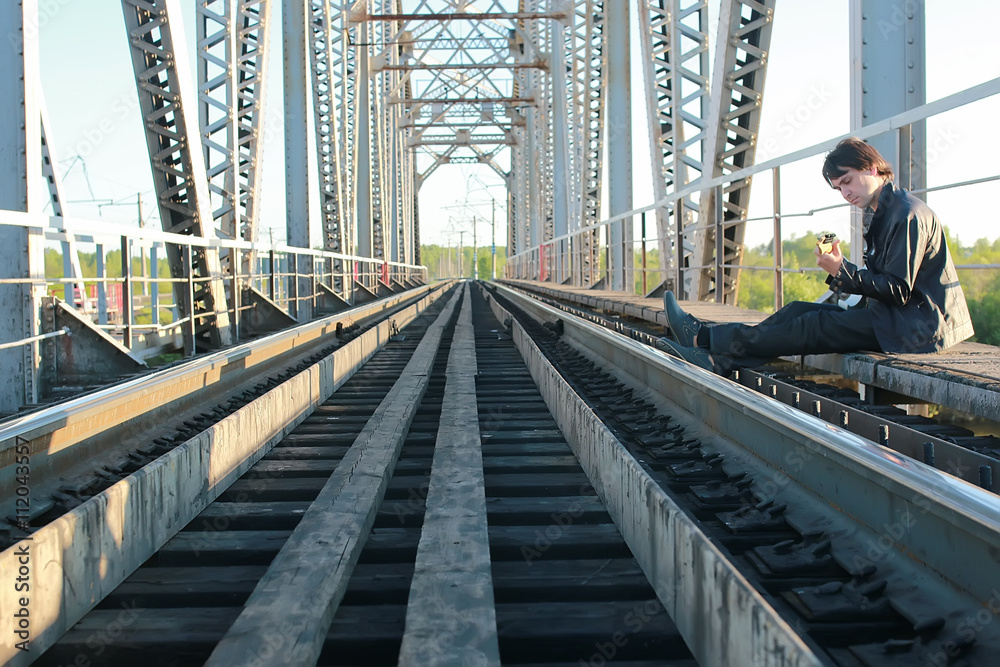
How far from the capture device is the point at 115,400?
3.25 metres

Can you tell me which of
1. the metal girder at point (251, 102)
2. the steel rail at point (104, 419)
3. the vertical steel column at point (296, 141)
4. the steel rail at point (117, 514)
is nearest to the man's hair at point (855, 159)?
the steel rail at point (117, 514)

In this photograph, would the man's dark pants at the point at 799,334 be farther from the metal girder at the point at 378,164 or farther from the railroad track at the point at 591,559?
the metal girder at the point at 378,164

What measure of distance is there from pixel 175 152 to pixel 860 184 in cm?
643

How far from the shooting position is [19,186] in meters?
5.21

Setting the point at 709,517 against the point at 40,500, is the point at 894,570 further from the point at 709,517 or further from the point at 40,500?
the point at 40,500

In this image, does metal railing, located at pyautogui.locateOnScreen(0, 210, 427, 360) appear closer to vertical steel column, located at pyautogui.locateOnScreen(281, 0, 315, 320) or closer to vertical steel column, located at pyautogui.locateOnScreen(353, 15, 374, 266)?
vertical steel column, located at pyautogui.locateOnScreen(281, 0, 315, 320)

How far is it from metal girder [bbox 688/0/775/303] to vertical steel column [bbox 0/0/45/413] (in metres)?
5.46

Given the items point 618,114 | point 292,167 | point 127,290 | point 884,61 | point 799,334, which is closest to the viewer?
point 799,334

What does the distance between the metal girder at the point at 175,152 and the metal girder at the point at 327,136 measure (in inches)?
426

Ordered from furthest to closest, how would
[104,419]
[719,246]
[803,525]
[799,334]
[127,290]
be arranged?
[719,246] → [127,290] → [799,334] → [104,419] → [803,525]

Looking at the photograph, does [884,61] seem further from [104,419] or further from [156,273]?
[156,273]

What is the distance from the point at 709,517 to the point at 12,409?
14.2ft

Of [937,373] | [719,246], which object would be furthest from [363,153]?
[937,373]

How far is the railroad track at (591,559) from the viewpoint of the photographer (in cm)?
166
